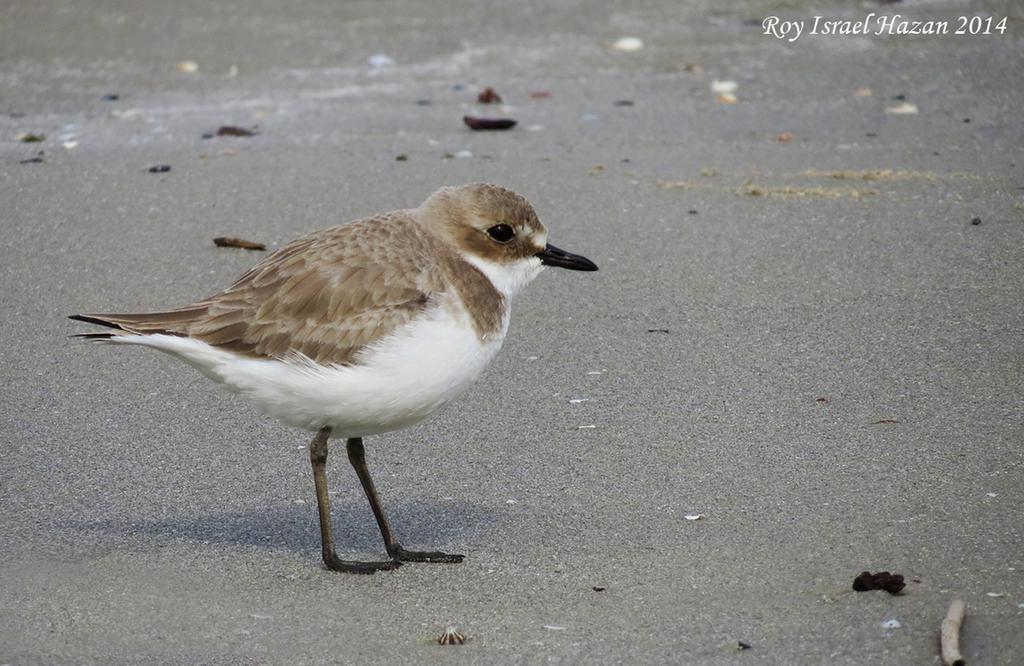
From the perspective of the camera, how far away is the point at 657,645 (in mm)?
3906

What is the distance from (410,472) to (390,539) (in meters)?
0.61

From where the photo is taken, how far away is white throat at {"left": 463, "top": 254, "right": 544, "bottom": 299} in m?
4.68

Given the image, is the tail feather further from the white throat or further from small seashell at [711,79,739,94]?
small seashell at [711,79,739,94]

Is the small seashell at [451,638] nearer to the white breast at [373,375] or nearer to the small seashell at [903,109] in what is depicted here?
the white breast at [373,375]

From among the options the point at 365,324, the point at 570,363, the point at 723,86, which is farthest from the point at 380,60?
the point at 365,324

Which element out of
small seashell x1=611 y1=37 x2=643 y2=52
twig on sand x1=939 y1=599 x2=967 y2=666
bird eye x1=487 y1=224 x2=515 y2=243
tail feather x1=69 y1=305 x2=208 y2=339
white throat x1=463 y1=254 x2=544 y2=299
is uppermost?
bird eye x1=487 y1=224 x2=515 y2=243

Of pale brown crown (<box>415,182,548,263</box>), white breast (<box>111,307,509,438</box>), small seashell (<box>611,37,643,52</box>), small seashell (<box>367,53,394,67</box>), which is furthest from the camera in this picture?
small seashell (<box>611,37,643,52</box>)

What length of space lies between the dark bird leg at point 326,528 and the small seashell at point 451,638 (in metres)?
0.61

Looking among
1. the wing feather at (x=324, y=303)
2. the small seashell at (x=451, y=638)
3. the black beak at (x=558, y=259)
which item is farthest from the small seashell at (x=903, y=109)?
the small seashell at (x=451, y=638)

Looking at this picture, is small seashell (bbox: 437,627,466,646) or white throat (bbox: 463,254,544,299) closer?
small seashell (bbox: 437,627,466,646)

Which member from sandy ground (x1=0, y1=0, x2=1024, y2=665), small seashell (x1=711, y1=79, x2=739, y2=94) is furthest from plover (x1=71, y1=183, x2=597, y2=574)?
small seashell (x1=711, y1=79, x2=739, y2=94)

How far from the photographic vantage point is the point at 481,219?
4652 millimetres

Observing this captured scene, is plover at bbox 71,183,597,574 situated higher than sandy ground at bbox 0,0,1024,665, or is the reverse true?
plover at bbox 71,183,597,574

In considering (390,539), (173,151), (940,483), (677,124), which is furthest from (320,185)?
(940,483)
